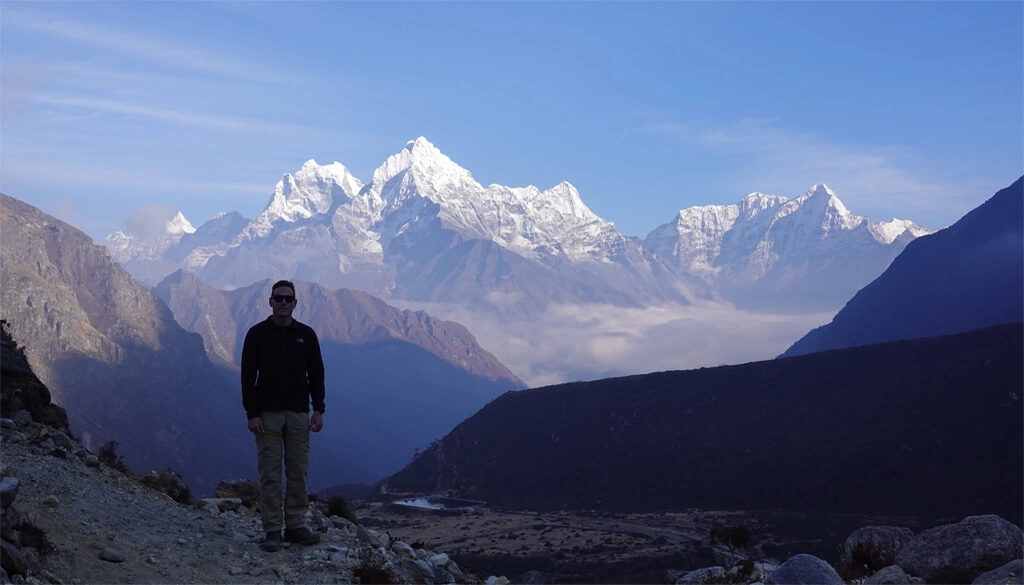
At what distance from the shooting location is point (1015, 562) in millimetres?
12211

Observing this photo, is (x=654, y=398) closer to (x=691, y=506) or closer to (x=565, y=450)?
(x=565, y=450)

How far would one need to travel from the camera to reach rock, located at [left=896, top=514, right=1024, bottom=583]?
45.1ft

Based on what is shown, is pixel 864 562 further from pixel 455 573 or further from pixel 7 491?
pixel 7 491

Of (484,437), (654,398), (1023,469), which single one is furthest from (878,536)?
(484,437)

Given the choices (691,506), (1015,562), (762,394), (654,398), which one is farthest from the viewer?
(654,398)

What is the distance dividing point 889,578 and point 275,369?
953 centimetres

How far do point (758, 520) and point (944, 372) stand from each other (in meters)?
36.0

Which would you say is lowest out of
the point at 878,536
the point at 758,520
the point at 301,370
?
the point at 758,520

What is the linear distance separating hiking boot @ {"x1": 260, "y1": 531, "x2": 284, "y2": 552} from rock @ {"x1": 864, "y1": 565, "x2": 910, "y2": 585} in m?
8.70

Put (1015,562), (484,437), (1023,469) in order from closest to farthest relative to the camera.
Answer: (1015,562) → (1023,469) → (484,437)

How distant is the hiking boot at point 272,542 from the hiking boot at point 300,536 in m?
0.20

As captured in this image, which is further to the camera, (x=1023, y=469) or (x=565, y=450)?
(x=565, y=450)

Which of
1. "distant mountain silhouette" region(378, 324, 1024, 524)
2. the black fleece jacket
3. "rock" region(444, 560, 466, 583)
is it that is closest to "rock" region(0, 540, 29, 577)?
the black fleece jacket

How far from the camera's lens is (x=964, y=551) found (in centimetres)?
1396
